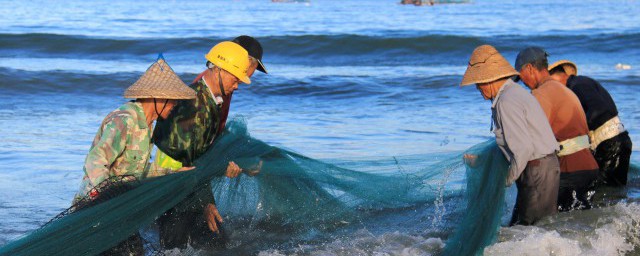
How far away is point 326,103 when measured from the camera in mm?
14828

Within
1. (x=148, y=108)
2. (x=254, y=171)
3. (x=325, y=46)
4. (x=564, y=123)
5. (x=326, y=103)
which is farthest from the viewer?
(x=325, y=46)

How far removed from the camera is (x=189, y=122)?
473 centimetres

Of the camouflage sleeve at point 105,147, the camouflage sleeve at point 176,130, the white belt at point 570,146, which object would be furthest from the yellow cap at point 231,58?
the white belt at point 570,146

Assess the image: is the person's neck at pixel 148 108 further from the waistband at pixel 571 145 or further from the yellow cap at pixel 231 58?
the waistband at pixel 571 145

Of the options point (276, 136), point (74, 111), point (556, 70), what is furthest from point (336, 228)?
point (74, 111)

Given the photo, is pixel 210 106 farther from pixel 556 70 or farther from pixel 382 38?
pixel 382 38

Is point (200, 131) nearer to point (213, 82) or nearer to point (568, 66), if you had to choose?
point (213, 82)

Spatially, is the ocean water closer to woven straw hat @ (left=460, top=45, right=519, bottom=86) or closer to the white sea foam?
the white sea foam

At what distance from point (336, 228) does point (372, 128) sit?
5.86 meters

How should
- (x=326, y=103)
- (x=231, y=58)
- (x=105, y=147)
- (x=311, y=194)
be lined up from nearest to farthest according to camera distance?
(x=105, y=147), (x=231, y=58), (x=311, y=194), (x=326, y=103)

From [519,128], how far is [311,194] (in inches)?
53.1

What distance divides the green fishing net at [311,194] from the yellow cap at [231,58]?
1.44ft

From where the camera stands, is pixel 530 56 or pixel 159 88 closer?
pixel 159 88

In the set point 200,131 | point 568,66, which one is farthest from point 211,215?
point 568,66
